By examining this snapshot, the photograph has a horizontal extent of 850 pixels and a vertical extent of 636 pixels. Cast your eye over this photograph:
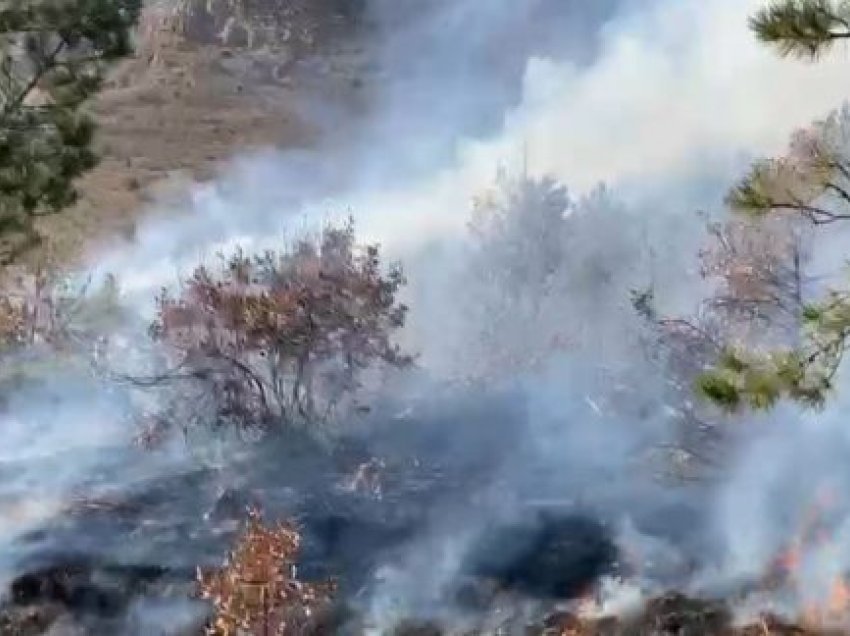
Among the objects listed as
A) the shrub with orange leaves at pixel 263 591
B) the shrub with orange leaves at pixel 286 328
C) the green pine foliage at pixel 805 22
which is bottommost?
the shrub with orange leaves at pixel 263 591

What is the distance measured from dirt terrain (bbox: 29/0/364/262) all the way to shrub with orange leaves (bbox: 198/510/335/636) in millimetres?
1952

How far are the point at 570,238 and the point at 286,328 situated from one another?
1478mm

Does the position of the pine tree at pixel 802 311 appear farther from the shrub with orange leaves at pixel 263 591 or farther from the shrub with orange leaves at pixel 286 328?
the shrub with orange leaves at pixel 286 328

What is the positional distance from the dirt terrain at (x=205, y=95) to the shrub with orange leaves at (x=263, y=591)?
6.40 ft

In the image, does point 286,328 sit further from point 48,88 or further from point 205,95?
point 48,88

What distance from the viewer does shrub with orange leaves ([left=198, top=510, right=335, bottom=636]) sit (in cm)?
558

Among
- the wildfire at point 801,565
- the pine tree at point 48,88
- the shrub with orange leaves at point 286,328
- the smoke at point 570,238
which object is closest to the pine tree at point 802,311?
the wildfire at point 801,565

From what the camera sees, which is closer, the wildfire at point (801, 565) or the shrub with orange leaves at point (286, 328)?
the wildfire at point (801, 565)

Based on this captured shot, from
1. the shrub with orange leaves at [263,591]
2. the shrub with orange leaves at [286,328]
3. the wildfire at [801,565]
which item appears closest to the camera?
the wildfire at [801,565]

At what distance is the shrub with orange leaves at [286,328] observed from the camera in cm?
634

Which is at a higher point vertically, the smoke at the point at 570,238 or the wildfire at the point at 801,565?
the smoke at the point at 570,238

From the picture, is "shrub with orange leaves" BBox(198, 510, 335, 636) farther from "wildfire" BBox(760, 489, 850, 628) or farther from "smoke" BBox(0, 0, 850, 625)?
"wildfire" BBox(760, 489, 850, 628)

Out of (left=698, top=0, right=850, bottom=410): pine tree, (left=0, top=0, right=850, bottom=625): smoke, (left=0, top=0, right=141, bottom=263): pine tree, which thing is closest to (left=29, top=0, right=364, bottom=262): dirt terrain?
(left=0, top=0, right=850, bottom=625): smoke

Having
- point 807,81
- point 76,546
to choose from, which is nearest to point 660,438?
point 807,81
